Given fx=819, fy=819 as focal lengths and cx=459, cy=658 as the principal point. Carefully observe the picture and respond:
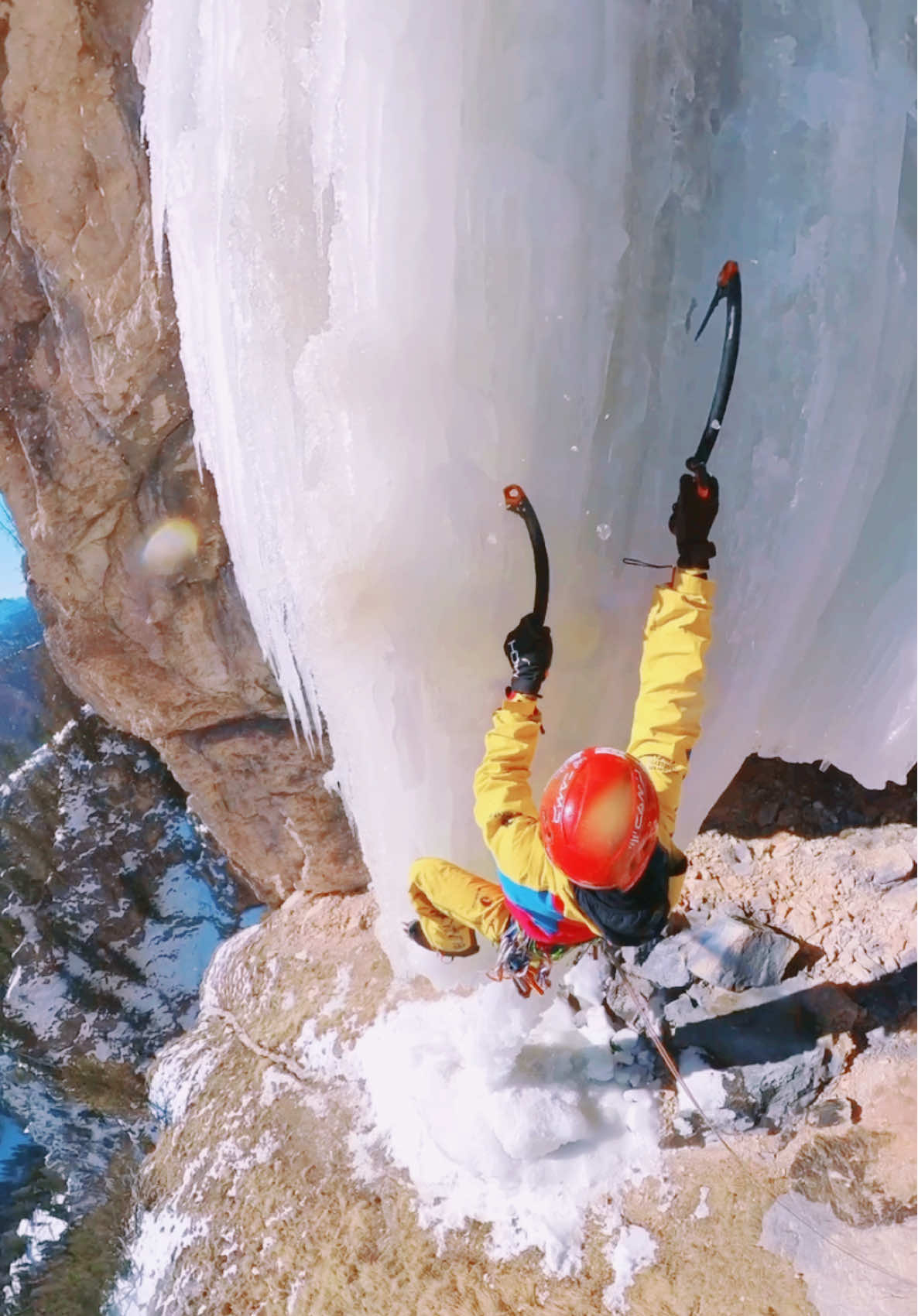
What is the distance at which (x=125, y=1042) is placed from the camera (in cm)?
628

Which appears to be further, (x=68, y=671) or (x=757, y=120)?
(x=68, y=671)

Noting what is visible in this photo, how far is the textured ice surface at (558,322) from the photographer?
1.71 metres

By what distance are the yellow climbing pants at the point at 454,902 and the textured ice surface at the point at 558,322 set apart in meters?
0.45

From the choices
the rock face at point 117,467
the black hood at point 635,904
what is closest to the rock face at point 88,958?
the rock face at point 117,467

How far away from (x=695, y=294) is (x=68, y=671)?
12.5ft

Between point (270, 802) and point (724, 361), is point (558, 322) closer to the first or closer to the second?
point (724, 361)

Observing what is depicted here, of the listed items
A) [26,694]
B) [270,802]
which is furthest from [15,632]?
[270,802]

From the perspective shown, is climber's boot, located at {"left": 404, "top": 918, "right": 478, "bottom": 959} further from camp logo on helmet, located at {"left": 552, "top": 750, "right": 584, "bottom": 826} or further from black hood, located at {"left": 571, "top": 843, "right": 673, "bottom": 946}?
camp logo on helmet, located at {"left": 552, "top": 750, "right": 584, "bottom": 826}

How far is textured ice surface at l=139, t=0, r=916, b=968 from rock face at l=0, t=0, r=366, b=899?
34cm

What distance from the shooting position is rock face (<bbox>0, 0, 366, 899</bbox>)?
8.26 feet

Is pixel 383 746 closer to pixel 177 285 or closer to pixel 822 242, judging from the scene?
pixel 177 285

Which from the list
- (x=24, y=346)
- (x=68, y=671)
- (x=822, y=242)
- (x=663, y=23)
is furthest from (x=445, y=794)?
(x=68, y=671)

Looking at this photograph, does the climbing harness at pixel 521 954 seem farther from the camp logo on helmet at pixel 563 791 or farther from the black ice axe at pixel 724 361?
the black ice axe at pixel 724 361

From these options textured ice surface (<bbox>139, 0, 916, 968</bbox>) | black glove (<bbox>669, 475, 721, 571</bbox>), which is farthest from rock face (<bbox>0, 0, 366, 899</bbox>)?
black glove (<bbox>669, 475, 721, 571</bbox>)
